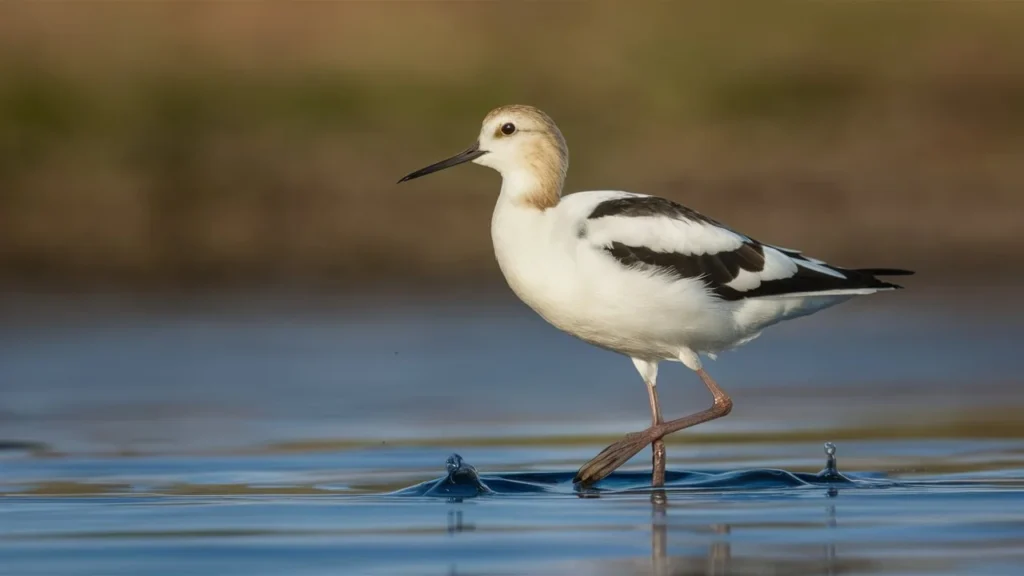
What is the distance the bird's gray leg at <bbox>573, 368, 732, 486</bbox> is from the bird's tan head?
133 centimetres

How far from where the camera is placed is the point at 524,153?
10430 mm

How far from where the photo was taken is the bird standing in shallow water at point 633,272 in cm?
974

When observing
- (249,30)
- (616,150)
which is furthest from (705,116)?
(249,30)

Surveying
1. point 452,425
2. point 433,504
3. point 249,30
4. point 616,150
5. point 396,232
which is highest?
point 249,30

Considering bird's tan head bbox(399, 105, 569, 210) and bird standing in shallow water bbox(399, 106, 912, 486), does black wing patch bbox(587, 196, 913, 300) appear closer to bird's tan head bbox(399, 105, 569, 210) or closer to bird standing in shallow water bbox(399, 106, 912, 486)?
bird standing in shallow water bbox(399, 106, 912, 486)

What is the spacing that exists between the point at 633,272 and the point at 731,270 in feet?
2.26

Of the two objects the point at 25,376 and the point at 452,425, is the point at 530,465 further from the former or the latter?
the point at 25,376

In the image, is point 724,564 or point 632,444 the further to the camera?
point 632,444

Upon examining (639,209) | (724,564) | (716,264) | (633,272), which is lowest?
(724,564)

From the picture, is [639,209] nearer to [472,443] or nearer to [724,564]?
[472,443]

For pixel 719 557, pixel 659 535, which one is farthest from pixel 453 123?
pixel 719 557

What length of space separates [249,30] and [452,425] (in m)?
18.9

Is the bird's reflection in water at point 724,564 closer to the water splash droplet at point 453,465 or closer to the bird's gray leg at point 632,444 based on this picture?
the water splash droplet at point 453,465

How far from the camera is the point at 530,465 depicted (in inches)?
406
